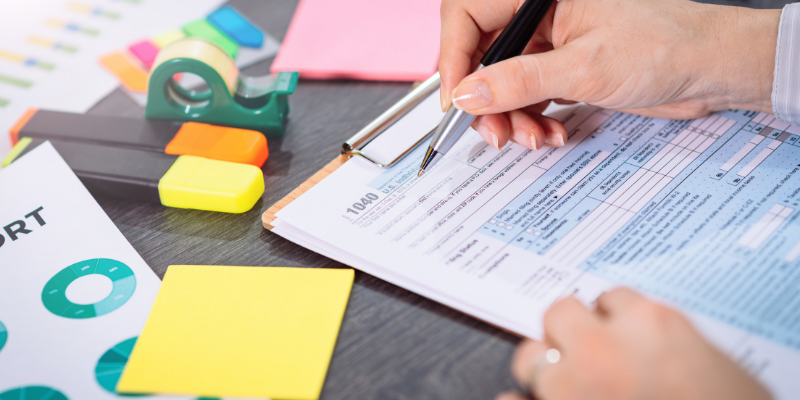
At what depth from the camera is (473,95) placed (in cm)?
54

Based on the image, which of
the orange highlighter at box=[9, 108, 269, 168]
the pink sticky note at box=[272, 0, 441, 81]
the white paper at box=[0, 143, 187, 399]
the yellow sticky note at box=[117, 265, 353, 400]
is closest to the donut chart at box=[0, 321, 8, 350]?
the white paper at box=[0, 143, 187, 399]

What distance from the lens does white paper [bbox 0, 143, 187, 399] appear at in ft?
1.43

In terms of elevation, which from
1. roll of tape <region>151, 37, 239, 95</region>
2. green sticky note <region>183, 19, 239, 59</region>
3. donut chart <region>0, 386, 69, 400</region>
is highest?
roll of tape <region>151, 37, 239, 95</region>

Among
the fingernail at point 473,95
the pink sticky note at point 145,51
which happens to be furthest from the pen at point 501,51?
the pink sticky note at point 145,51

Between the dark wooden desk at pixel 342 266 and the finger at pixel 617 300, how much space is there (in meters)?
0.08

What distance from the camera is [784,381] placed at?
0.37m

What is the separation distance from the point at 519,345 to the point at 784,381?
179 mm

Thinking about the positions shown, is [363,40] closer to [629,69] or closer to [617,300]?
[629,69]

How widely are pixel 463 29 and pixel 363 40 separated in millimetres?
220

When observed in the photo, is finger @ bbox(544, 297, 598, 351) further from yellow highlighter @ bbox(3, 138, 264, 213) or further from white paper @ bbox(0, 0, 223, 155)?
white paper @ bbox(0, 0, 223, 155)

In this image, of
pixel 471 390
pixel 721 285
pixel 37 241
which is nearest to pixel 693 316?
pixel 721 285

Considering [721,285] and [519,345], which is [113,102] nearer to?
[519,345]

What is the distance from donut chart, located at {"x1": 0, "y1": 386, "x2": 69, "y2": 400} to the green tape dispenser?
34 cm

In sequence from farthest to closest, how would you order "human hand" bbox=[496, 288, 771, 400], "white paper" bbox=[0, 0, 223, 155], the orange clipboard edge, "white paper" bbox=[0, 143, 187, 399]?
1. "white paper" bbox=[0, 0, 223, 155]
2. the orange clipboard edge
3. "white paper" bbox=[0, 143, 187, 399]
4. "human hand" bbox=[496, 288, 771, 400]
